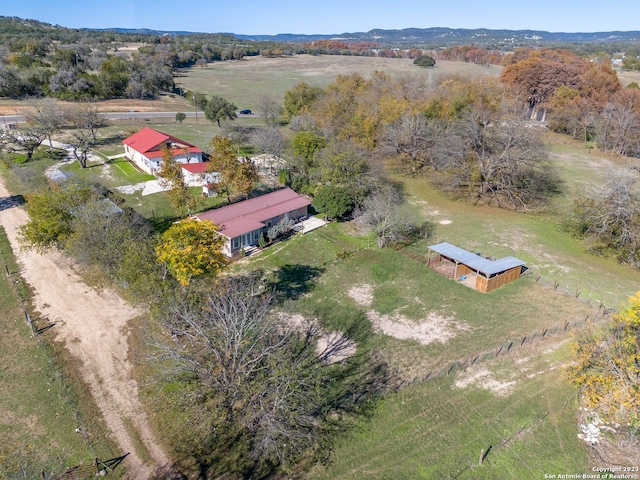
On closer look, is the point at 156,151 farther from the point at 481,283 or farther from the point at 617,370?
the point at 617,370

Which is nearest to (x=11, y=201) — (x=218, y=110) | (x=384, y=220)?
(x=218, y=110)

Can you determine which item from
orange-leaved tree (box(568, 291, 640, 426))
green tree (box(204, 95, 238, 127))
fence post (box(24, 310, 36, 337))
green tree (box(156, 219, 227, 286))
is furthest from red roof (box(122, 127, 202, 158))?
orange-leaved tree (box(568, 291, 640, 426))

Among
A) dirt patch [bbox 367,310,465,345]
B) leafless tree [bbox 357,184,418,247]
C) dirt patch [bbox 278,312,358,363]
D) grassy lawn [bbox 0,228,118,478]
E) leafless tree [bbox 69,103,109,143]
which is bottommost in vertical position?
grassy lawn [bbox 0,228,118,478]

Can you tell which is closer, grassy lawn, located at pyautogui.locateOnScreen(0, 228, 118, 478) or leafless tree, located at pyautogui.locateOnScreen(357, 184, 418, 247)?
grassy lawn, located at pyautogui.locateOnScreen(0, 228, 118, 478)

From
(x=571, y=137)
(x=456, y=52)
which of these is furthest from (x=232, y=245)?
(x=456, y=52)

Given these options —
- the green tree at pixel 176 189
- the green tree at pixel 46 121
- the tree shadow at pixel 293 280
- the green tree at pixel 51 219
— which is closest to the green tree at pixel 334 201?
the tree shadow at pixel 293 280

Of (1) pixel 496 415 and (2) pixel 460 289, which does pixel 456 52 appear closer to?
(2) pixel 460 289

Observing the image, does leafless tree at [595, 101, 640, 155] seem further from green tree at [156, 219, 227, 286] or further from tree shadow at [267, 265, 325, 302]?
green tree at [156, 219, 227, 286]
